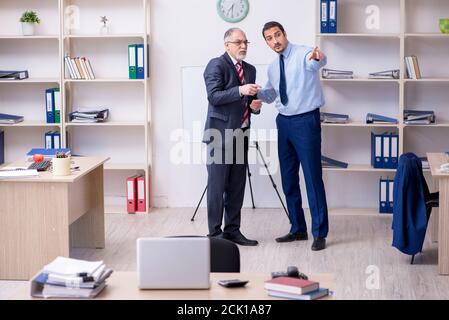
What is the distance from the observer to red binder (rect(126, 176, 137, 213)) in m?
8.24

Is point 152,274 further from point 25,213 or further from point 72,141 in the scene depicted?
point 72,141

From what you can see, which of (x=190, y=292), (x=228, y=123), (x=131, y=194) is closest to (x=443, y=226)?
(x=228, y=123)

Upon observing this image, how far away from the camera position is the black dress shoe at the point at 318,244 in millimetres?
6883

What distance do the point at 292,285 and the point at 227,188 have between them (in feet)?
12.0

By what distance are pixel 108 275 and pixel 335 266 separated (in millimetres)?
3073

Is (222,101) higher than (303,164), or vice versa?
(222,101)

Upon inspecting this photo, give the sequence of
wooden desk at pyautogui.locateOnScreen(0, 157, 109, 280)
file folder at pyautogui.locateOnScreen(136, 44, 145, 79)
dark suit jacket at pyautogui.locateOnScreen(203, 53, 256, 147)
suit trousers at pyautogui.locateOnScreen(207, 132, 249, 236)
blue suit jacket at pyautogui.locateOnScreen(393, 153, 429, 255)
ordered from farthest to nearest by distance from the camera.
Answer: file folder at pyautogui.locateOnScreen(136, 44, 145, 79)
suit trousers at pyautogui.locateOnScreen(207, 132, 249, 236)
dark suit jacket at pyautogui.locateOnScreen(203, 53, 256, 147)
blue suit jacket at pyautogui.locateOnScreen(393, 153, 429, 255)
wooden desk at pyautogui.locateOnScreen(0, 157, 109, 280)

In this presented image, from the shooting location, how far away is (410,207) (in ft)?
20.6

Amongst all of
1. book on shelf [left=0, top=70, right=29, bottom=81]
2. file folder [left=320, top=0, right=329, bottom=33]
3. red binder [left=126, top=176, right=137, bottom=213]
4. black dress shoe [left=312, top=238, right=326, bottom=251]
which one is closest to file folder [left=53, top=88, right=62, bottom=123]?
book on shelf [left=0, top=70, right=29, bottom=81]

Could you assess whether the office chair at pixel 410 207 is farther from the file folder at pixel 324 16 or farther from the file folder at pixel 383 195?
the file folder at pixel 324 16

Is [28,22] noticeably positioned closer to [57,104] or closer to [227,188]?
[57,104]

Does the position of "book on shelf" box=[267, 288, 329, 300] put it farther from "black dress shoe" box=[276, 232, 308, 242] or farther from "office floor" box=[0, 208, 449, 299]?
"black dress shoe" box=[276, 232, 308, 242]

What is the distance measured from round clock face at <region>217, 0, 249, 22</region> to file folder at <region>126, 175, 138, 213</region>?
5.76 feet

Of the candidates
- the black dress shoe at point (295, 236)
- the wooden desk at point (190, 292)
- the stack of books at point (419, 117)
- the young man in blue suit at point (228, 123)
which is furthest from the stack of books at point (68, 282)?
the stack of books at point (419, 117)
